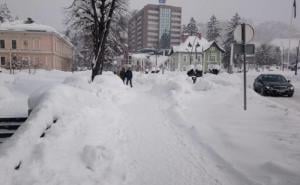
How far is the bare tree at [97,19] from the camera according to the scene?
2319 cm

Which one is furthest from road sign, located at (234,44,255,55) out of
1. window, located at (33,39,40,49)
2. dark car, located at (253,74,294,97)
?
window, located at (33,39,40,49)

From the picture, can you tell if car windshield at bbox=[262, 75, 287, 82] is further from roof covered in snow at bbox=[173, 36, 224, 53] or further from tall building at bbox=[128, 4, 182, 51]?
tall building at bbox=[128, 4, 182, 51]

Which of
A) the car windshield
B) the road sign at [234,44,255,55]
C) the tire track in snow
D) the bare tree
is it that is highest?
the bare tree

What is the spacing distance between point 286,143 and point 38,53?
64.6m

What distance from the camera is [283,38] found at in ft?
415

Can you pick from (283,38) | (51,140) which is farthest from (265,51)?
(51,140)

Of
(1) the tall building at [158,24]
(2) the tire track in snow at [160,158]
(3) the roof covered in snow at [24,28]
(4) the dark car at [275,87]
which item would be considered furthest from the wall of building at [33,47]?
(1) the tall building at [158,24]

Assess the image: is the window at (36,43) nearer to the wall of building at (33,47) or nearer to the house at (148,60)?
the wall of building at (33,47)

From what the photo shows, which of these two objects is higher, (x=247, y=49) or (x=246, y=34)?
(x=246, y=34)

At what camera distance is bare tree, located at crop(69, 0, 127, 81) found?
23188 millimetres

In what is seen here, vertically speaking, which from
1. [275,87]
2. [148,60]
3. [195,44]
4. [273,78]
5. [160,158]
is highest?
[195,44]

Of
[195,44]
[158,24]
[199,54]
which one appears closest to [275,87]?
[195,44]

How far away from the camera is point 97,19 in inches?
926

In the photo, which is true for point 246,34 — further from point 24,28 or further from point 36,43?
point 24,28
